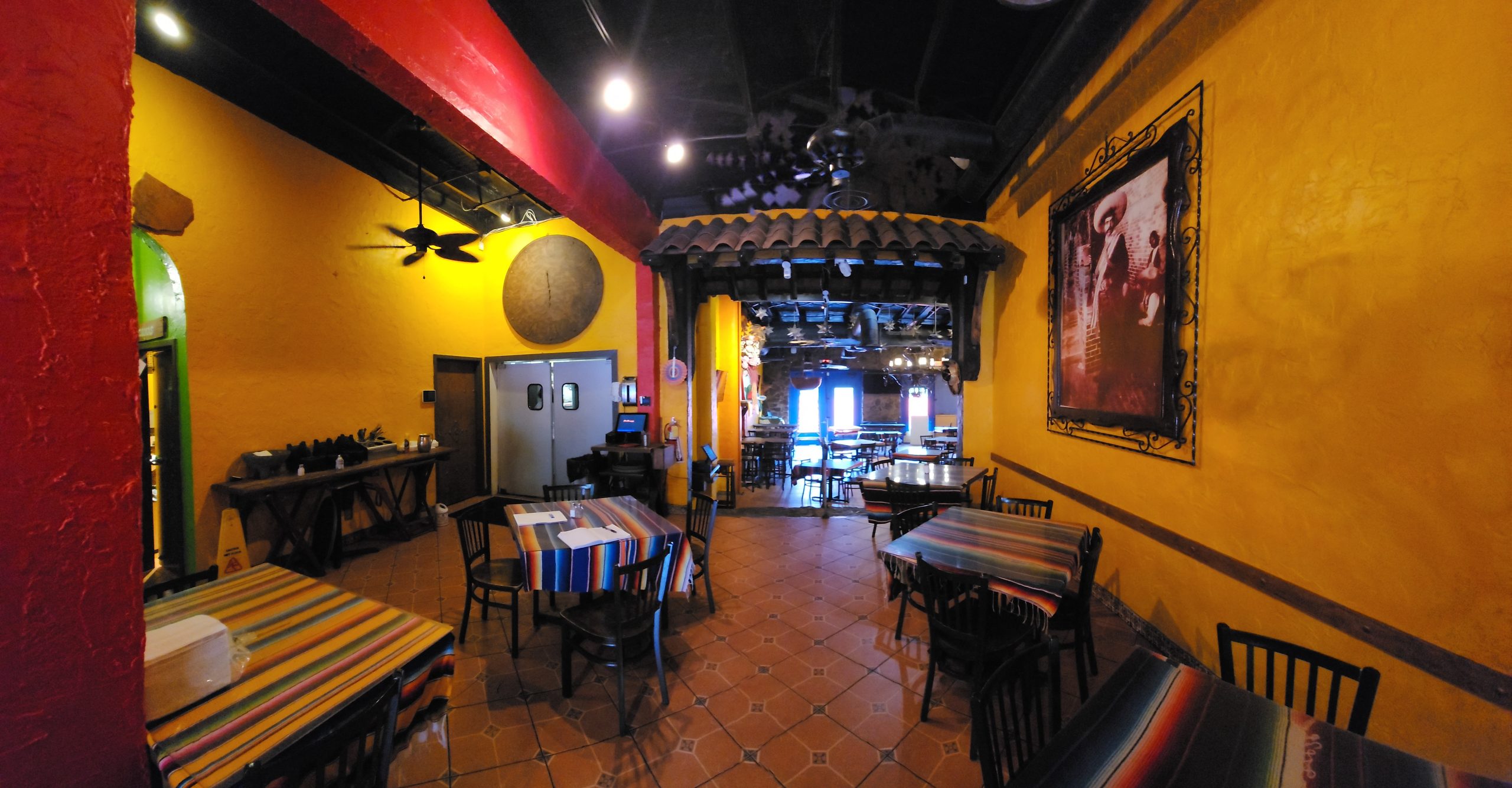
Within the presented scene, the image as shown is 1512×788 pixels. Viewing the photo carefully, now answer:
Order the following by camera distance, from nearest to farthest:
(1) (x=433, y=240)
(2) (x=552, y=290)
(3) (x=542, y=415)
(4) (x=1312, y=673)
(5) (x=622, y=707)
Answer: (4) (x=1312, y=673) < (5) (x=622, y=707) < (1) (x=433, y=240) < (2) (x=552, y=290) < (3) (x=542, y=415)

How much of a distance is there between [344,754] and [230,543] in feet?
13.7

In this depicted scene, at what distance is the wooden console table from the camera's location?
12.6 ft

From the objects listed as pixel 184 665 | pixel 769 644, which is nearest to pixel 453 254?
pixel 184 665

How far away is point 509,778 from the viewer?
6.47ft

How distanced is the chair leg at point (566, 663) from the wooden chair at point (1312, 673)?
8.84ft

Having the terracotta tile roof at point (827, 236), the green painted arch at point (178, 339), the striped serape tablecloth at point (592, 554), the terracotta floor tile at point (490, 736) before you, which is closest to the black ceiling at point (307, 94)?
the terracotta tile roof at point (827, 236)

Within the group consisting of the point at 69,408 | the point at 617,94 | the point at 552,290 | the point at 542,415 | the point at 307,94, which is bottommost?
the point at 542,415

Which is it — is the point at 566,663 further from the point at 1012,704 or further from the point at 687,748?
the point at 1012,704

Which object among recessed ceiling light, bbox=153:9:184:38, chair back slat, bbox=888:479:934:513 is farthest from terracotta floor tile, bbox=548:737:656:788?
recessed ceiling light, bbox=153:9:184:38

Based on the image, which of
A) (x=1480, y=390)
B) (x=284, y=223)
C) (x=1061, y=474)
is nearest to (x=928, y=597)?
(x=1480, y=390)

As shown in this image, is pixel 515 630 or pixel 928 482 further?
pixel 928 482

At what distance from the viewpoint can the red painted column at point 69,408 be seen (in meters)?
0.93

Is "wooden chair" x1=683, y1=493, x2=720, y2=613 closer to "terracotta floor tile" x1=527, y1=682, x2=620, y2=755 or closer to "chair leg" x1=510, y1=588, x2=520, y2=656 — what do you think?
"terracotta floor tile" x1=527, y1=682, x2=620, y2=755

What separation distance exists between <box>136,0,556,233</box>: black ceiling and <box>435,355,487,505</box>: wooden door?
6.93 feet
